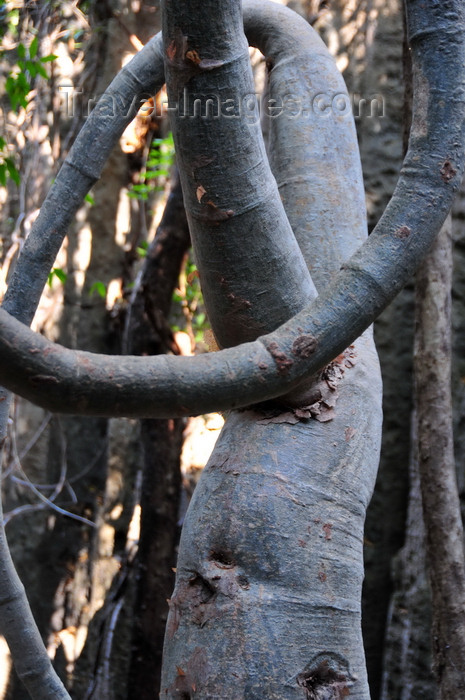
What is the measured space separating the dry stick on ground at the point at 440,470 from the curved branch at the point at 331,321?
1557mm

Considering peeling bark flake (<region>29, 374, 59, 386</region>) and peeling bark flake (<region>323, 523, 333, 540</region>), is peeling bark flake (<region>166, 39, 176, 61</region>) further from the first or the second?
peeling bark flake (<region>323, 523, 333, 540</region>)

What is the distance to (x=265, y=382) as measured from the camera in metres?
0.84

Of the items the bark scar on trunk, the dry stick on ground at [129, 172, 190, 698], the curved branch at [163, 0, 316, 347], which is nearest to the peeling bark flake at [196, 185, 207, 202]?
the curved branch at [163, 0, 316, 347]

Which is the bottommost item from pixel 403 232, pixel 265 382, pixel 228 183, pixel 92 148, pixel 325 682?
pixel 325 682

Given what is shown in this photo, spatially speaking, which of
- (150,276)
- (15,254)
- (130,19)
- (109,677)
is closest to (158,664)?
(109,677)

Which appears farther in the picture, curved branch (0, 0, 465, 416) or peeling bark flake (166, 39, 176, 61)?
peeling bark flake (166, 39, 176, 61)

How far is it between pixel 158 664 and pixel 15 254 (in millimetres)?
1953

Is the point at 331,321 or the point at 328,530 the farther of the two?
the point at 328,530

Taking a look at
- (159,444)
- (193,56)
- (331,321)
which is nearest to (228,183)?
(193,56)

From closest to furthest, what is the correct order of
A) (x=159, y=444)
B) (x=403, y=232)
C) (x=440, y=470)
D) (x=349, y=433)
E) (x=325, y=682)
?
(x=403, y=232)
(x=325, y=682)
(x=349, y=433)
(x=440, y=470)
(x=159, y=444)

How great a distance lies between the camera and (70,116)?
4.08 metres

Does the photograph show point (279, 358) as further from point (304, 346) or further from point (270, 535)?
point (270, 535)

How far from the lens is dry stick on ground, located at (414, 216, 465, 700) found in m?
2.21

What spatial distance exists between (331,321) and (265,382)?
13cm
